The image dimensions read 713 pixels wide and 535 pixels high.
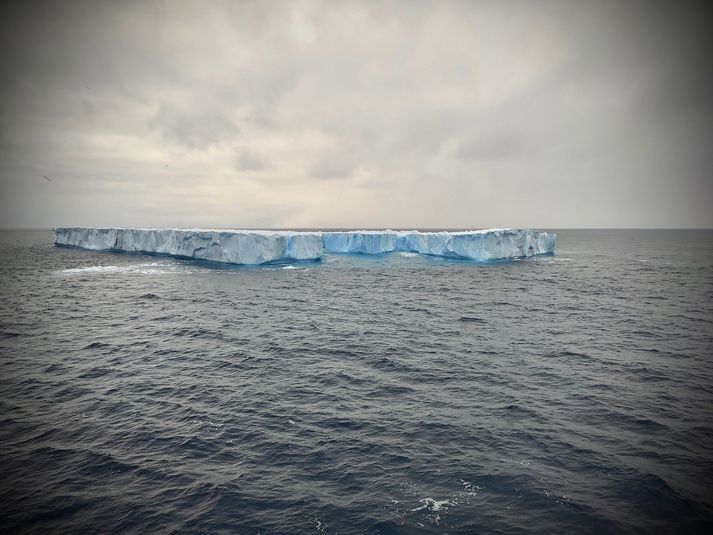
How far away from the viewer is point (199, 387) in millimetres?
15727

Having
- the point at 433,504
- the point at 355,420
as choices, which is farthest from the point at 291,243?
the point at 433,504

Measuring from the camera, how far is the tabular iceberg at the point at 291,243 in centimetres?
5516

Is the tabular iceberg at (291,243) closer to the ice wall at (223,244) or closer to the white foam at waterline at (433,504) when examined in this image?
the ice wall at (223,244)

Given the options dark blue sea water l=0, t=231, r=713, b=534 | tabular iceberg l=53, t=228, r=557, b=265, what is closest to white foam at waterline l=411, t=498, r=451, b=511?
dark blue sea water l=0, t=231, r=713, b=534

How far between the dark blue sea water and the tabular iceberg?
2697 centimetres

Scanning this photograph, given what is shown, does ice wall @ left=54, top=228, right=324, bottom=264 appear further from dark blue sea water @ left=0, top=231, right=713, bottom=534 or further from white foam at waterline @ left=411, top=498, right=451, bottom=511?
white foam at waterline @ left=411, top=498, right=451, bottom=511

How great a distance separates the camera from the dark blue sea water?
8883 millimetres

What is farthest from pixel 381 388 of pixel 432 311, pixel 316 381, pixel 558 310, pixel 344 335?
pixel 558 310

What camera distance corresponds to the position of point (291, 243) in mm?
60562

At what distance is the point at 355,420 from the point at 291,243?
49804 mm

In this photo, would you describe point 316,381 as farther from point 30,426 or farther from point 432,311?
point 432,311

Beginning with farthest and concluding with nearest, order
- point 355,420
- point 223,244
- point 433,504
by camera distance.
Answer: point 223,244, point 355,420, point 433,504

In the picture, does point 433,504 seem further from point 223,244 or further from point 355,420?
point 223,244

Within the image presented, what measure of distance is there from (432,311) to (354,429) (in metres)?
18.7
